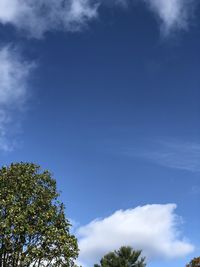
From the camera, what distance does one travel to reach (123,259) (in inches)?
2475

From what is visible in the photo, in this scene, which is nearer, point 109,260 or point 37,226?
point 37,226

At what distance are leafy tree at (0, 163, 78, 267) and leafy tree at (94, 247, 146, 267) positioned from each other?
32.6 m

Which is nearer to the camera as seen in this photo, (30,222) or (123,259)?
(30,222)

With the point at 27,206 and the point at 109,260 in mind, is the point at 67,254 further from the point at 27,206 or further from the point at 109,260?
the point at 109,260

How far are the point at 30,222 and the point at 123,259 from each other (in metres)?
35.5

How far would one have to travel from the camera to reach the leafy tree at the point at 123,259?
62603 mm

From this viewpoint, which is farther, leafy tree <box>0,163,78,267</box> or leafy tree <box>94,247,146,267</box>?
leafy tree <box>94,247,146,267</box>

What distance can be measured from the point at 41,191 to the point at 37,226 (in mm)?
3224

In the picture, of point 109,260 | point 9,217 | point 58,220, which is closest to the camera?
point 9,217

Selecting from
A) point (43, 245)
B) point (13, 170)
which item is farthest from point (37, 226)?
point (13, 170)

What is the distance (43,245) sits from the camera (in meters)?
30.6

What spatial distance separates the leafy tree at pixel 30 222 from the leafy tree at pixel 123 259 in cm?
3260

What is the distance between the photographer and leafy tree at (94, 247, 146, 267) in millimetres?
62603

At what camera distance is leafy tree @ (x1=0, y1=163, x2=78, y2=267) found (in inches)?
1172
